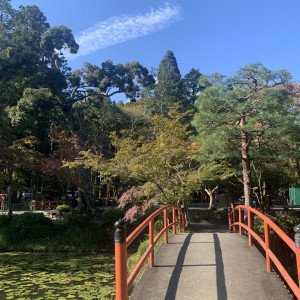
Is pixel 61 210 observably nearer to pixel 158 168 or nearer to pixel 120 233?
pixel 158 168

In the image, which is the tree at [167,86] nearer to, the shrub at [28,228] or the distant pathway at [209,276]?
the shrub at [28,228]

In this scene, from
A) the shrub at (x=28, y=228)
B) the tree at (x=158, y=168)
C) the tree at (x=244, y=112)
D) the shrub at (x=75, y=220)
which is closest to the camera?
the tree at (x=244, y=112)

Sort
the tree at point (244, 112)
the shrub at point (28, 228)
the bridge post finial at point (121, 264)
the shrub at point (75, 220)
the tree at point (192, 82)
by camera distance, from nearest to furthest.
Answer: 1. the bridge post finial at point (121, 264)
2. the tree at point (244, 112)
3. the shrub at point (28, 228)
4. the shrub at point (75, 220)
5. the tree at point (192, 82)

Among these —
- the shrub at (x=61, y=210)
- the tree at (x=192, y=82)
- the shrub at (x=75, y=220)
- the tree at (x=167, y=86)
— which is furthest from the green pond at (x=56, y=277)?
the tree at (x=192, y=82)

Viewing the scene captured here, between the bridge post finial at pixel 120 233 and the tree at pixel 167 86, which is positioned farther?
the tree at pixel 167 86

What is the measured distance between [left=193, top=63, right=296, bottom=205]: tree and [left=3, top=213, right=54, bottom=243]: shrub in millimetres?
9791

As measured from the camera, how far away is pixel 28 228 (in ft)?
49.5

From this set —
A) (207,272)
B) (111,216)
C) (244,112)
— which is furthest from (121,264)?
(111,216)

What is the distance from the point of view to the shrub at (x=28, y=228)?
48.7 ft

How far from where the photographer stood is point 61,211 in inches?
725

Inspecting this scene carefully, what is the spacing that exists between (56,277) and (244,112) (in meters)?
8.66

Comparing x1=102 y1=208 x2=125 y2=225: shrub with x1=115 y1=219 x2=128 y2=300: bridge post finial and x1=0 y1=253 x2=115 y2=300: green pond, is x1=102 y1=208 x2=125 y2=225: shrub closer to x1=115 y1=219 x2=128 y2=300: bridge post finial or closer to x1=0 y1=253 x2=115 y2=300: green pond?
x1=0 y1=253 x2=115 y2=300: green pond

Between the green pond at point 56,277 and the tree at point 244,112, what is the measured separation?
19.6 ft

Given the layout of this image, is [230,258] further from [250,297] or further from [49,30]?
[49,30]
